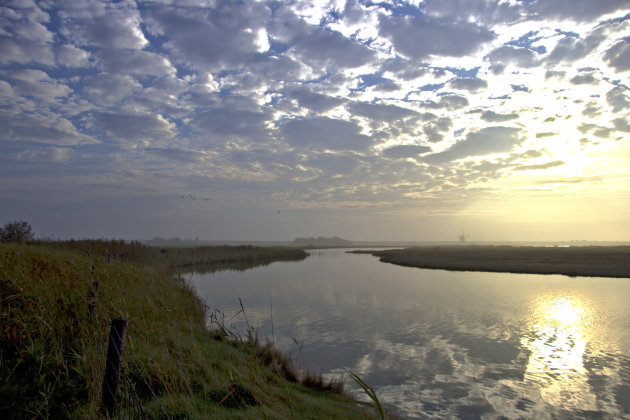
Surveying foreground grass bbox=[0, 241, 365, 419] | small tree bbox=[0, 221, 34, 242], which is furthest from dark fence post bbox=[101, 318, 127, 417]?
small tree bbox=[0, 221, 34, 242]

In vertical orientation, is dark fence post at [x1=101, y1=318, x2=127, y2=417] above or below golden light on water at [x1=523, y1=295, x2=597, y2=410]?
above

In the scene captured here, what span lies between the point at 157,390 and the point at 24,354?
7.80 ft

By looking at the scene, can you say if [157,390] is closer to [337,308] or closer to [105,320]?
[105,320]

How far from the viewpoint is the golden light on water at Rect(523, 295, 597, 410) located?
7.99 meters

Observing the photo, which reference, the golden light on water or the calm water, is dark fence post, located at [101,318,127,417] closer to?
the calm water

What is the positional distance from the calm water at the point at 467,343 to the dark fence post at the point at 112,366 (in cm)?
537

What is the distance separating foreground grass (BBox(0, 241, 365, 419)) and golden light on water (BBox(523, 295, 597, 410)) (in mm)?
4945

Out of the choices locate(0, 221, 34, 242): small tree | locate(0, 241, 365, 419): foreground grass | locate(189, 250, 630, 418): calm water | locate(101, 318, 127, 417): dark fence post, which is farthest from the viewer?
locate(0, 221, 34, 242): small tree

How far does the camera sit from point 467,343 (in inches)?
473

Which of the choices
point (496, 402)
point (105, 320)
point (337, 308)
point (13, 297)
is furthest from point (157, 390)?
point (337, 308)

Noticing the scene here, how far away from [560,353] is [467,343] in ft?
8.49

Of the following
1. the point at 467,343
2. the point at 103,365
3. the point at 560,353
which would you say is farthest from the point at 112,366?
the point at 560,353

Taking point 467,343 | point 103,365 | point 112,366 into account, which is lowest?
point 467,343

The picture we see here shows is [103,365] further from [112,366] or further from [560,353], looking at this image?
[560,353]
